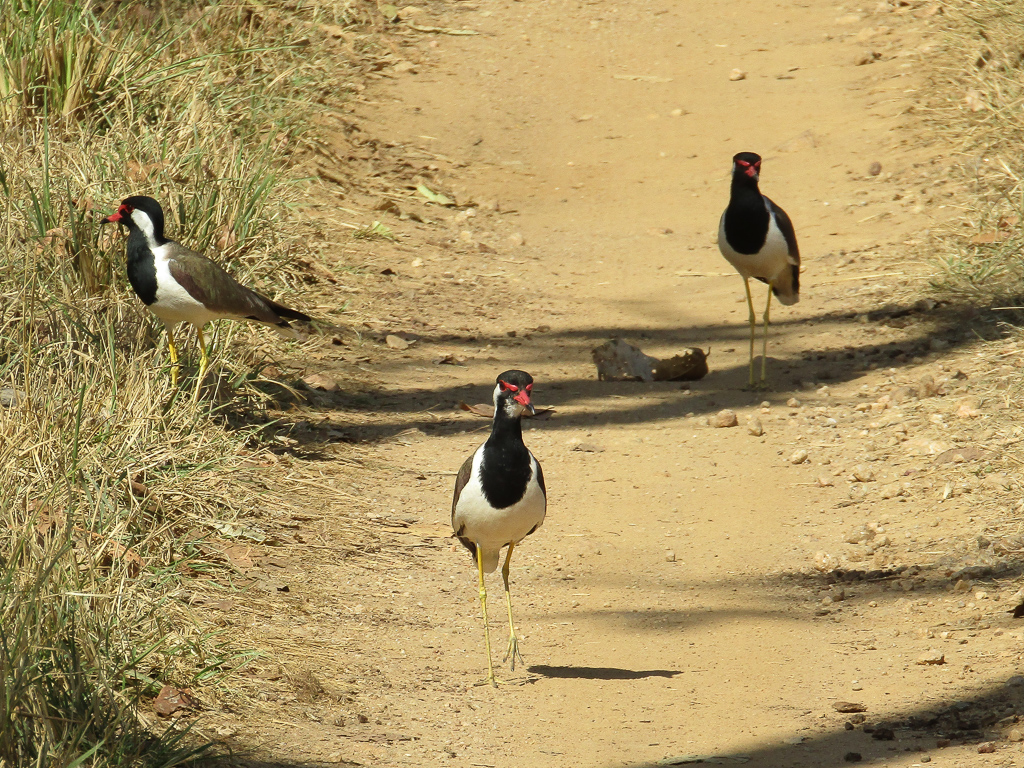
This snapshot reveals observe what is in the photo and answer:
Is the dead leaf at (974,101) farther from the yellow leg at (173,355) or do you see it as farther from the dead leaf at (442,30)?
the yellow leg at (173,355)

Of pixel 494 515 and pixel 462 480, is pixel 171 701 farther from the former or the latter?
pixel 462 480

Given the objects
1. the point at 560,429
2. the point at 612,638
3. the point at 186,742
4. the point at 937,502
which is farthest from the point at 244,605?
the point at 937,502

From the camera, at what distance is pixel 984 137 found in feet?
34.6

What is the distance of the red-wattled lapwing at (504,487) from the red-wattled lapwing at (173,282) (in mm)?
2018

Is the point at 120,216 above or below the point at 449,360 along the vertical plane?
above

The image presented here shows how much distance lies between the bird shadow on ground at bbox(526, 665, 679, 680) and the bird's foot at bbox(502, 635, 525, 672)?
75mm

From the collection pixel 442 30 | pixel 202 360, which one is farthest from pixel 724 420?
pixel 442 30

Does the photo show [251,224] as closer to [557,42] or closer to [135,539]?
[135,539]

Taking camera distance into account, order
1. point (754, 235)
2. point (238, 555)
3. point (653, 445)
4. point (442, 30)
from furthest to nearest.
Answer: point (442, 30) → point (754, 235) → point (653, 445) → point (238, 555)

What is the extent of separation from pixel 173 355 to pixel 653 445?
278 cm

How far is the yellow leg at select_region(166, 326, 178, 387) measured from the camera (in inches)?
246

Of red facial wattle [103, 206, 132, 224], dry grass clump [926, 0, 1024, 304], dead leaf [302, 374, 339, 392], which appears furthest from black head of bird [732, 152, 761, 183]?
red facial wattle [103, 206, 132, 224]

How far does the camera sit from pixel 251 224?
8.03 metres

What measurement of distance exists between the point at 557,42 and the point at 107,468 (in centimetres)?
1045
